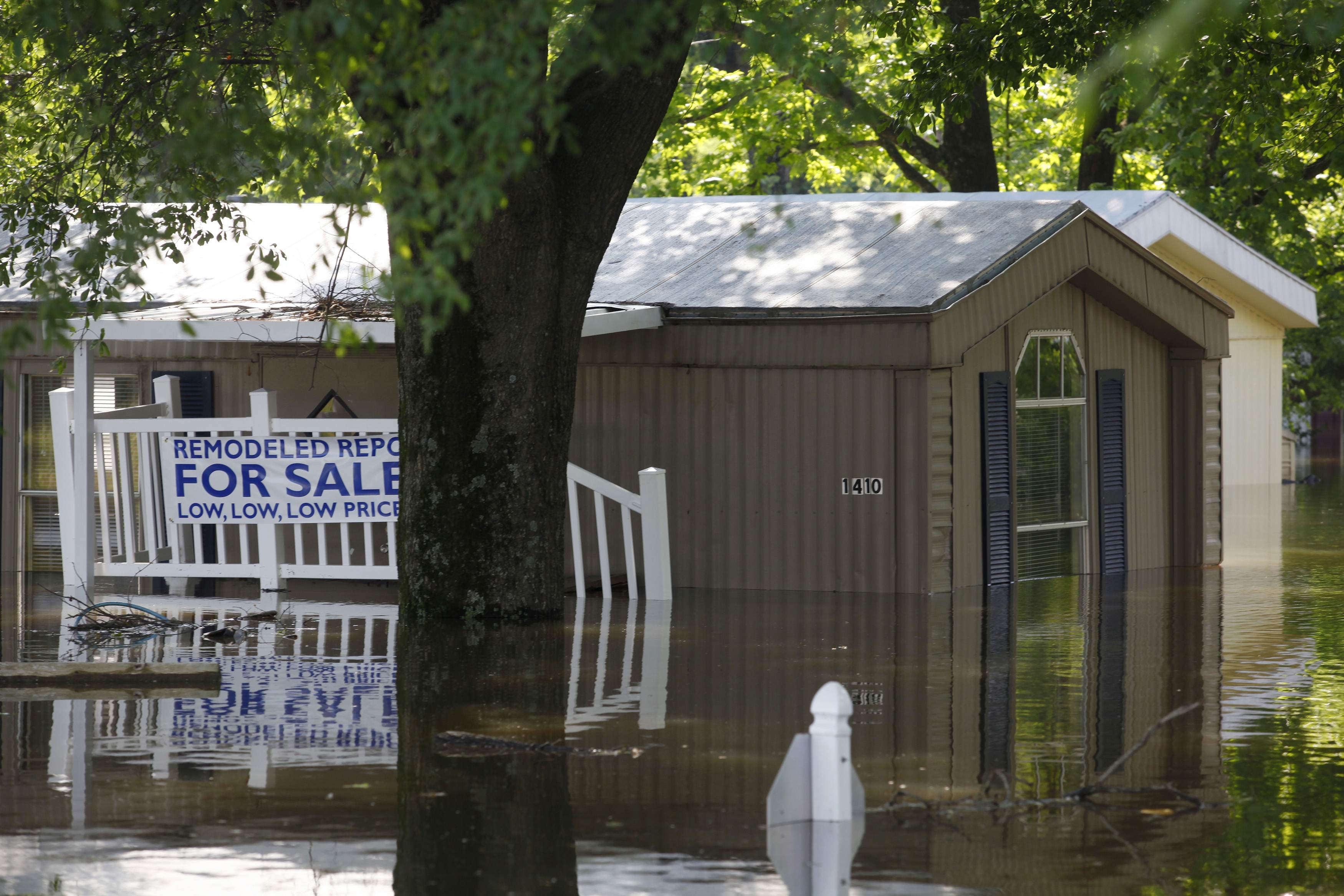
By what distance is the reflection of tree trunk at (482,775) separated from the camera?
6.09 m

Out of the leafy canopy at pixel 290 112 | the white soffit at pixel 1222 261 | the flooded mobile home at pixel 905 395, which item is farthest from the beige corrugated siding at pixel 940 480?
the white soffit at pixel 1222 261

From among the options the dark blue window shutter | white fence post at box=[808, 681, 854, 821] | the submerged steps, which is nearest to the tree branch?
white fence post at box=[808, 681, 854, 821]

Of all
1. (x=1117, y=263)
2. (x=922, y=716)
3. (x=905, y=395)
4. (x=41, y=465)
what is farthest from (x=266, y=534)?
(x=1117, y=263)

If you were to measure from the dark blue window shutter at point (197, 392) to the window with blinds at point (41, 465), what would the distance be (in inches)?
21.0

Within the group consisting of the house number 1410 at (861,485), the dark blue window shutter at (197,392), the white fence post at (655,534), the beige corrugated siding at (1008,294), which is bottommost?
the white fence post at (655,534)

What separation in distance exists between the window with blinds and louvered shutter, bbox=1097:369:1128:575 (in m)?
8.88

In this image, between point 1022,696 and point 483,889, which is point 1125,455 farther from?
point 483,889

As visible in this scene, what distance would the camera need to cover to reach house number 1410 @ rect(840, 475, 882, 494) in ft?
45.8

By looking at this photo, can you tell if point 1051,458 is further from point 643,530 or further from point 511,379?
point 511,379

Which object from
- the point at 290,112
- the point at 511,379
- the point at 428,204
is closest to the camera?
the point at 428,204

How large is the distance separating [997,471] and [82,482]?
7.53 metres

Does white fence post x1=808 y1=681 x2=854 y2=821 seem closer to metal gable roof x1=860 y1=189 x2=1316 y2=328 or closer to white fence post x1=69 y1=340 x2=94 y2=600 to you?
white fence post x1=69 y1=340 x2=94 y2=600

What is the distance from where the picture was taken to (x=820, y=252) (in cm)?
1518

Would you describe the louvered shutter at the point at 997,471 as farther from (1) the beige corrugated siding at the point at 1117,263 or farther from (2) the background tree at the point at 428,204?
(2) the background tree at the point at 428,204
